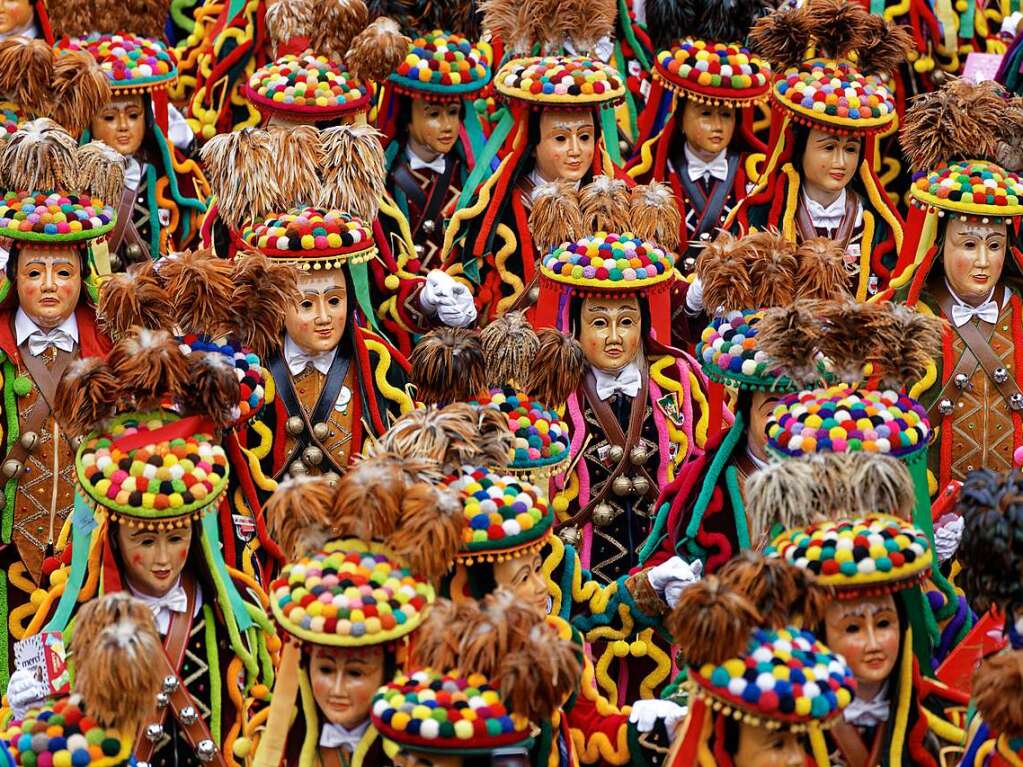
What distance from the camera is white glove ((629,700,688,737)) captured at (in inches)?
407

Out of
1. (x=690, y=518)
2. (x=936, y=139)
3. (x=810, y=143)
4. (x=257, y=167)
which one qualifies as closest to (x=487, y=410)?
(x=690, y=518)

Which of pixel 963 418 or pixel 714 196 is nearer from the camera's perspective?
pixel 963 418

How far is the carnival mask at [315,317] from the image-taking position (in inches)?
483

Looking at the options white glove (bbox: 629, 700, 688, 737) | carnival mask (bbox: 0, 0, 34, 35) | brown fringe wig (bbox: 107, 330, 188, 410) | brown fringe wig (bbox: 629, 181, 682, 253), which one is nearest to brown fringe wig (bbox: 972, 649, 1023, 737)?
white glove (bbox: 629, 700, 688, 737)

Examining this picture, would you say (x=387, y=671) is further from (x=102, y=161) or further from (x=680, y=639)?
(x=102, y=161)

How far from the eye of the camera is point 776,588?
966 centimetres

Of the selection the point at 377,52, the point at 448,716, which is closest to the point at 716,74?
the point at 377,52

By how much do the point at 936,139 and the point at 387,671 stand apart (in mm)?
4149

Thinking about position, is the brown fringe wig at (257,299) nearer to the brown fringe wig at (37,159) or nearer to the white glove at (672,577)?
the brown fringe wig at (37,159)

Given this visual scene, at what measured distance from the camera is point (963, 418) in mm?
12578

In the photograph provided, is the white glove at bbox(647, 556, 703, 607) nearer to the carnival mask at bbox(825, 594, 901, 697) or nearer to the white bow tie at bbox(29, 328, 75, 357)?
the carnival mask at bbox(825, 594, 901, 697)

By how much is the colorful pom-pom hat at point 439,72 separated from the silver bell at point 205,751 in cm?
444

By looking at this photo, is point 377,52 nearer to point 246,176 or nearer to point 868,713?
point 246,176

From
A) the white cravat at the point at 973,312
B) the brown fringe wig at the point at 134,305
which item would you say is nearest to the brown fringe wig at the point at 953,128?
Answer: the white cravat at the point at 973,312
